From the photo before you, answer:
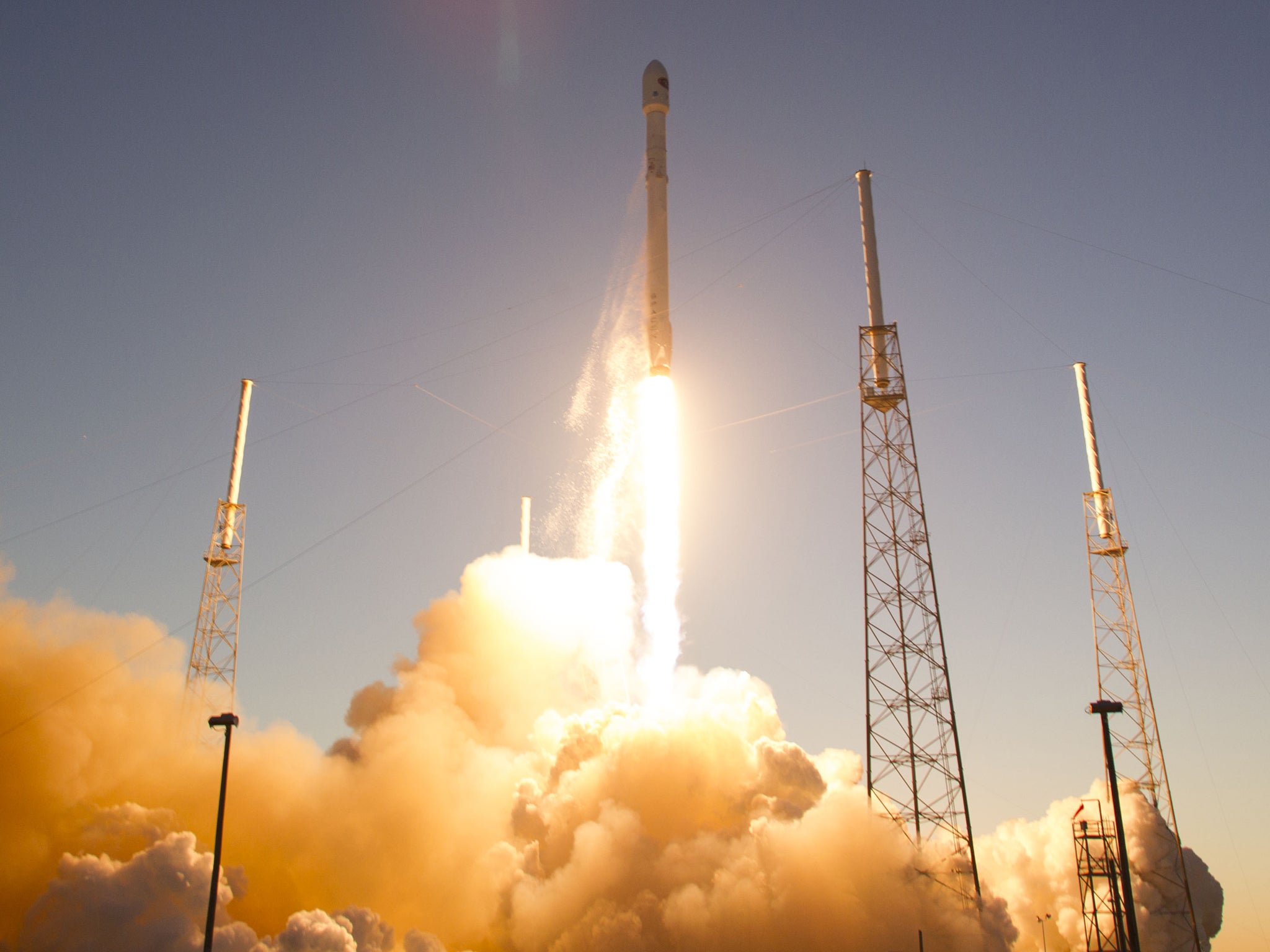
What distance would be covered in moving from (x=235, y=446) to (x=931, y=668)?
29.3 meters

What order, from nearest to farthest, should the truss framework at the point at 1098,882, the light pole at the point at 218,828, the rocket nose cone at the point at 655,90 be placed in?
the light pole at the point at 218,828 → the truss framework at the point at 1098,882 → the rocket nose cone at the point at 655,90

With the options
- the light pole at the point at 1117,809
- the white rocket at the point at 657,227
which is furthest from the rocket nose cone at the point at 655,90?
the light pole at the point at 1117,809

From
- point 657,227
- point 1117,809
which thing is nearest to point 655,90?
point 657,227

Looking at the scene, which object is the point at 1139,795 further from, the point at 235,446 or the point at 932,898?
the point at 235,446

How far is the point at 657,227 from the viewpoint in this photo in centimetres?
5019

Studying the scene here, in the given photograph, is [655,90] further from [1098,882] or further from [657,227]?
[1098,882]

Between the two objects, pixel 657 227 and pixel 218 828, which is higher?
pixel 657 227

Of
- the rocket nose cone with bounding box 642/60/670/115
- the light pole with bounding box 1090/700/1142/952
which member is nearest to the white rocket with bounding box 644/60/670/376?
the rocket nose cone with bounding box 642/60/670/115

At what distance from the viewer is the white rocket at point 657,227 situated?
4822cm

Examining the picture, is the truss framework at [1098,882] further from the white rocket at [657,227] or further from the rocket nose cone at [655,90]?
the rocket nose cone at [655,90]

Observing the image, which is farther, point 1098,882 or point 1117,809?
point 1098,882

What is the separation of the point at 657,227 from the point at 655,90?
788 cm

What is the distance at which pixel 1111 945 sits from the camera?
4619 cm

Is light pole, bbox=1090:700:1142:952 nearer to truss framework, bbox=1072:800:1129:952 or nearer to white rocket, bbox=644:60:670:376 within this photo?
truss framework, bbox=1072:800:1129:952
